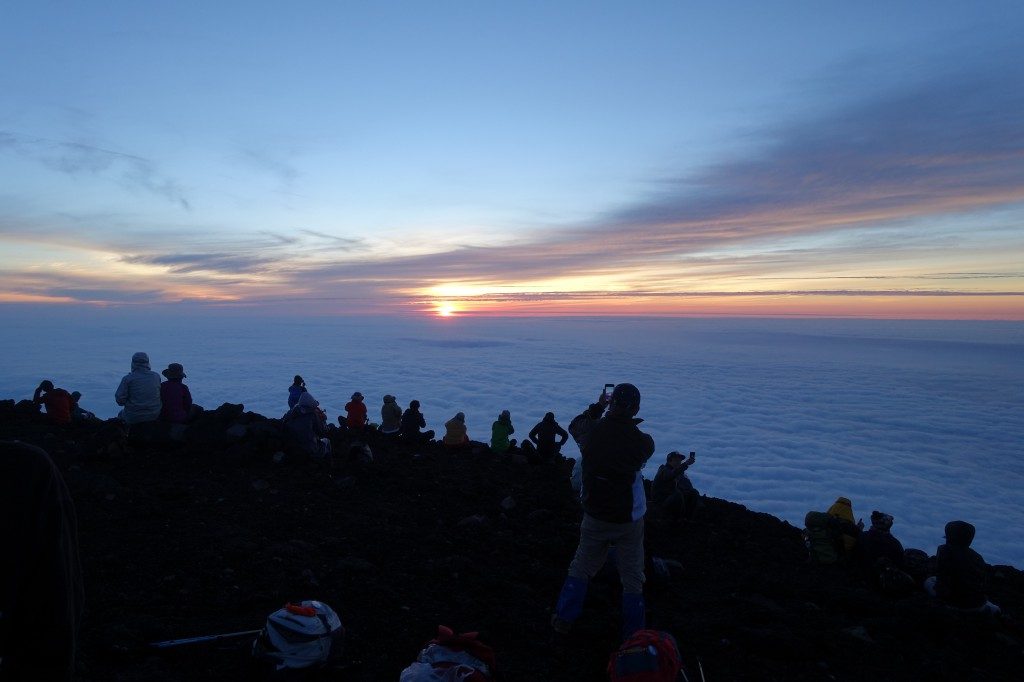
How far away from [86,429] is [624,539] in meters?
11.8

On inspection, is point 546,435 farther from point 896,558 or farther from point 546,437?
point 896,558

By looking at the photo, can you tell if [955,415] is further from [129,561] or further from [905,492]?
[129,561]

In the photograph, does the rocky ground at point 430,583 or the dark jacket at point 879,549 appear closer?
the rocky ground at point 430,583

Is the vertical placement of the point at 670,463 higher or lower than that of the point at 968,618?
higher

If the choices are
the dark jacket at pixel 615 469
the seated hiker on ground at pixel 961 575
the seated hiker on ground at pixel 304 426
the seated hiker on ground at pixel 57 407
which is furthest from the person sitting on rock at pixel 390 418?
the seated hiker on ground at pixel 961 575

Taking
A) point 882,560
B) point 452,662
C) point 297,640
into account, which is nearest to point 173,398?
point 297,640

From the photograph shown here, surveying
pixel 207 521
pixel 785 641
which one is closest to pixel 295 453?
pixel 207 521

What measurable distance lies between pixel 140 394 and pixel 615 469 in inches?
338

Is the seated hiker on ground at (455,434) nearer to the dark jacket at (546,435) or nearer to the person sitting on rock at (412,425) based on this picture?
the person sitting on rock at (412,425)

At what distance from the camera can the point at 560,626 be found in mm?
4727

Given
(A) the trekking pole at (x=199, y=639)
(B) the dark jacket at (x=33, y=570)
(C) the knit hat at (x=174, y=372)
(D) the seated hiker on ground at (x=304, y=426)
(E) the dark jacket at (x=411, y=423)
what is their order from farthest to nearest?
(E) the dark jacket at (x=411, y=423)
(C) the knit hat at (x=174, y=372)
(D) the seated hiker on ground at (x=304, y=426)
(A) the trekking pole at (x=199, y=639)
(B) the dark jacket at (x=33, y=570)

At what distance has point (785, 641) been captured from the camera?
4.75 meters

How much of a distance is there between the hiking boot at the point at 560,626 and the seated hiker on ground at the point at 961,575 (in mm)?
4231

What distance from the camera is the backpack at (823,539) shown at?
24.3 feet
